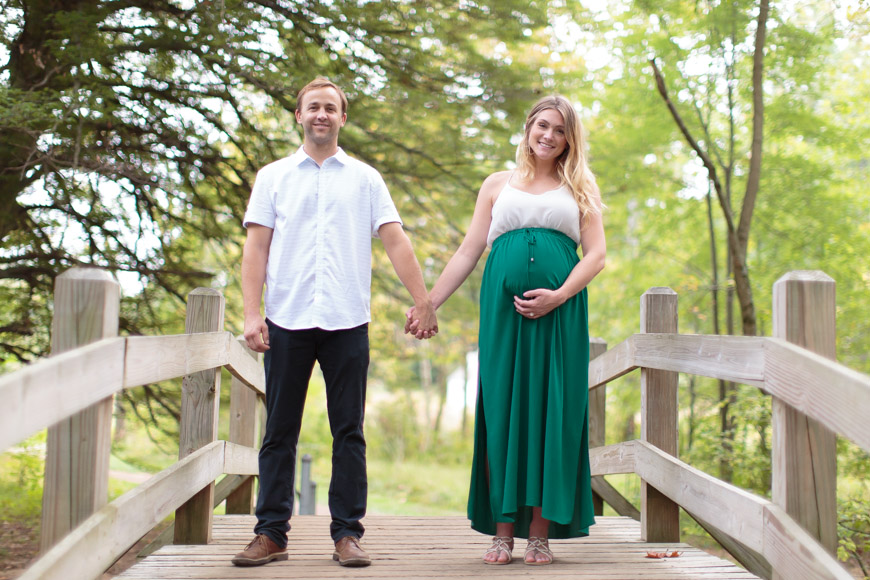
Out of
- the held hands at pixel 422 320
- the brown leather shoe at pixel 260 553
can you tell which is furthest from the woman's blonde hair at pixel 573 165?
the brown leather shoe at pixel 260 553

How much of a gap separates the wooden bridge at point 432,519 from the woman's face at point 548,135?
92cm

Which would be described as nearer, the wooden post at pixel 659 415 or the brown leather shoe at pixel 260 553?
the brown leather shoe at pixel 260 553

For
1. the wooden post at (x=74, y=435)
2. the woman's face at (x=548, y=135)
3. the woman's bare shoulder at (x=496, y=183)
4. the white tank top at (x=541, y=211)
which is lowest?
the wooden post at (x=74, y=435)

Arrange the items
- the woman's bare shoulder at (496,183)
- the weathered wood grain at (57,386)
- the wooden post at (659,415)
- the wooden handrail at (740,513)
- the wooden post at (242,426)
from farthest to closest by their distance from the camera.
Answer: the wooden post at (242,426), the wooden post at (659,415), the woman's bare shoulder at (496,183), the wooden handrail at (740,513), the weathered wood grain at (57,386)

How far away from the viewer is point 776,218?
8.70 m

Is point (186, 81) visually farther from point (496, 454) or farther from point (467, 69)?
point (496, 454)

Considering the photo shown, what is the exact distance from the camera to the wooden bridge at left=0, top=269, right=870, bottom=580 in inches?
83.7

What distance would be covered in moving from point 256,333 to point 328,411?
410 mm

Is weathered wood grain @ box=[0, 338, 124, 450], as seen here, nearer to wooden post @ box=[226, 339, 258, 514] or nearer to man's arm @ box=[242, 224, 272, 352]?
man's arm @ box=[242, 224, 272, 352]

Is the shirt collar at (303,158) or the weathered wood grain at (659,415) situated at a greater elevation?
the shirt collar at (303,158)

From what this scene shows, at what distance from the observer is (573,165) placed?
137 inches

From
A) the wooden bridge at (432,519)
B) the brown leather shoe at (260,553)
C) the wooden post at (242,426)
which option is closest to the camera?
the wooden bridge at (432,519)

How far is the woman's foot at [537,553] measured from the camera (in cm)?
325

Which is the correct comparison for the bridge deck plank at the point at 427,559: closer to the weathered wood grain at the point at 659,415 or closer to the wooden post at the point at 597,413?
the weathered wood grain at the point at 659,415
